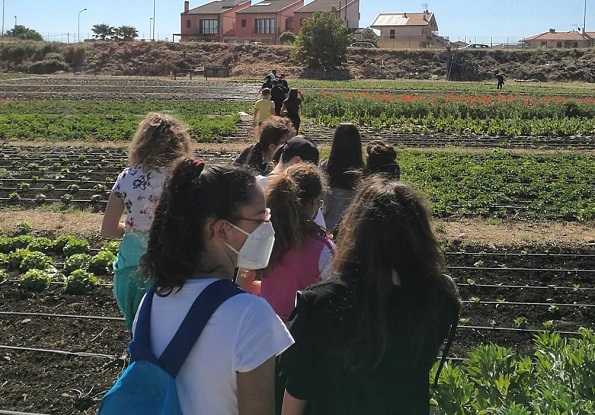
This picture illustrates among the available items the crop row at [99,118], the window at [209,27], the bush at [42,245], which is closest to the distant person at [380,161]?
the bush at [42,245]

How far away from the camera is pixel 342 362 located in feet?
8.09

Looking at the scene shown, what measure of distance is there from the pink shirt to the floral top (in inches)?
41.8

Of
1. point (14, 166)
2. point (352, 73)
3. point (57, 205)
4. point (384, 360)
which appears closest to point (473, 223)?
point (57, 205)

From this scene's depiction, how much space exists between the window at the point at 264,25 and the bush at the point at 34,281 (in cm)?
9554

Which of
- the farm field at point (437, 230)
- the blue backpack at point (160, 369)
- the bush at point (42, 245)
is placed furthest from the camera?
the bush at point (42, 245)

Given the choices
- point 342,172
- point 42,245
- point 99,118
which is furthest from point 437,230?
point 99,118

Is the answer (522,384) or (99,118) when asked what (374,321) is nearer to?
(522,384)

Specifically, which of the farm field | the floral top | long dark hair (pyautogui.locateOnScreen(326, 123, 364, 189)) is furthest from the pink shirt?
the farm field

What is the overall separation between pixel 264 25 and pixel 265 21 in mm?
573

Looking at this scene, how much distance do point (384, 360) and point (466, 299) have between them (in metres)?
5.43

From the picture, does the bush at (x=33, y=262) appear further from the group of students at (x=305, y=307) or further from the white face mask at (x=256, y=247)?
the white face mask at (x=256, y=247)

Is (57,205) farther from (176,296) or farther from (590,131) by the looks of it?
(590,131)

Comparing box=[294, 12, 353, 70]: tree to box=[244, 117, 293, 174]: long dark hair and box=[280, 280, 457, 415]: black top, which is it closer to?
box=[244, 117, 293, 174]: long dark hair

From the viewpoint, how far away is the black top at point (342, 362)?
8.06ft
